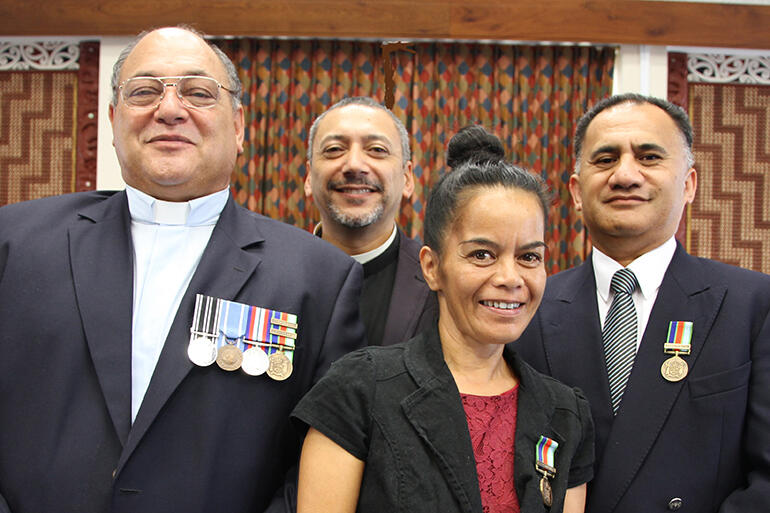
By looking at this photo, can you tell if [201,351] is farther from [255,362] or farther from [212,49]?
[212,49]

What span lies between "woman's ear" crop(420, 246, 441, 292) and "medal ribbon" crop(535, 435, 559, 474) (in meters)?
0.39

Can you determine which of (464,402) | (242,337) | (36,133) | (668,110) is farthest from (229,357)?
(36,133)

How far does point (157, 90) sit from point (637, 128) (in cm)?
123

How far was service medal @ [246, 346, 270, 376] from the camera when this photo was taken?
1459 mm

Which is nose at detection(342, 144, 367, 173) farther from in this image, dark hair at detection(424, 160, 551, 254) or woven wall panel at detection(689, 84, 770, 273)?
woven wall panel at detection(689, 84, 770, 273)

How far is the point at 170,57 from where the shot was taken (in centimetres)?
159

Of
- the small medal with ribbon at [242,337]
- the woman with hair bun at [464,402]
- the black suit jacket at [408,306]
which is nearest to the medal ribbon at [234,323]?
the small medal with ribbon at [242,337]

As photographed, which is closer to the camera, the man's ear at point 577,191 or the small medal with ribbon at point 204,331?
the small medal with ribbon at point 204,331

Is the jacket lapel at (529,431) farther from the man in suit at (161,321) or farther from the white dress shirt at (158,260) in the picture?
the white dress shirt at (158,260)

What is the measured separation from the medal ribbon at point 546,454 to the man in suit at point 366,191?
83 centimetres

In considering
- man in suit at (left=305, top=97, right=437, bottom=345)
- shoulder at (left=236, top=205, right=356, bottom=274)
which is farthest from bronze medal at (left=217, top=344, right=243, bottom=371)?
man in suit at (left=305, top=97, right=437, bottom=345)

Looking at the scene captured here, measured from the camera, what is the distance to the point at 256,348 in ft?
4.82

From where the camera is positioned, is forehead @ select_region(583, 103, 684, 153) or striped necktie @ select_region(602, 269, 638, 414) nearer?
striped necktie @ select_region(602, 269, 638, 414)

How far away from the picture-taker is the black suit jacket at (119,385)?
4.42 ft
